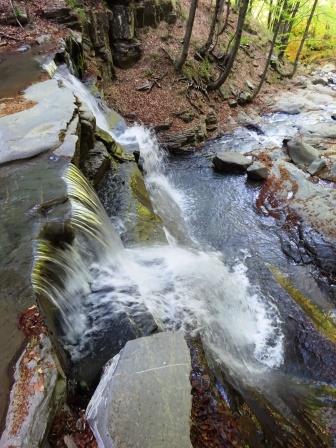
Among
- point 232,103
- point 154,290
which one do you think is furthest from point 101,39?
point 154,290

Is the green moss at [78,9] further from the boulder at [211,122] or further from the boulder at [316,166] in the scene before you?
the boulder at [316,166]

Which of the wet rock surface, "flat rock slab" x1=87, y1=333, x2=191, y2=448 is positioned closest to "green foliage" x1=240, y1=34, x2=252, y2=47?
"flat rock slab" x1=87, y1=333, x2=191, y2=448

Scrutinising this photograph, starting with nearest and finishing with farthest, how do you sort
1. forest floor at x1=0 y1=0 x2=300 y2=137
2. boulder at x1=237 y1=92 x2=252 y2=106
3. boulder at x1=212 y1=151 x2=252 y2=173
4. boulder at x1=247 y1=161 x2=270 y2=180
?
boulder at x1=247 y1=161 x2=270 y2=180, boulder at x1=212 y1=151 x2=252 y2=173, forest floor at x1=0 y1=0 x2=300 y2=137, boulder at x1=237 y1=92 x2=252 y2=106

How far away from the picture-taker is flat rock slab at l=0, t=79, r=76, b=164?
5.73 meters

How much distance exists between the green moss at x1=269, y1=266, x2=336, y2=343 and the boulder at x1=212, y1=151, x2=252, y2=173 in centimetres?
419

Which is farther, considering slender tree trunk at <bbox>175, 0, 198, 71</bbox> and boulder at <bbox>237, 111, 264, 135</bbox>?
boulder at <bbox>237, 111, 264, 135</bbox>

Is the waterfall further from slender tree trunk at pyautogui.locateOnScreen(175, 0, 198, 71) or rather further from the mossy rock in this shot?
slender tree trunk at pyautogui.locateOnScreen(175, 0, 198, 71)

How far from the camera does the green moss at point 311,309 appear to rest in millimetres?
5374

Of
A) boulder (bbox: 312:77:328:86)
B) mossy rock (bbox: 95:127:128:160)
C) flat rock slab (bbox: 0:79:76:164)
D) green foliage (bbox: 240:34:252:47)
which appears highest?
green foliage (bbox: 240:34:252:47)

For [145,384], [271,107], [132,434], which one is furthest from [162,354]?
[271,107]

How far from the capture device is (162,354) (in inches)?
121

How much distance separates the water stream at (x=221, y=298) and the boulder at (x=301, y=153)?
326 cm

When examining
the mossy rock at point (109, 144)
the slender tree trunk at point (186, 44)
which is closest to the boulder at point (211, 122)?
the slender tree trunk at point (186, 44)

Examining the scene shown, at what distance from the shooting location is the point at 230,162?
32.9 feet
